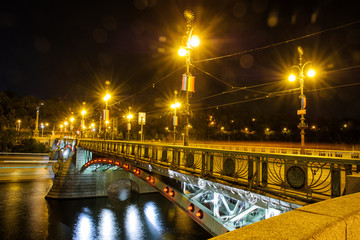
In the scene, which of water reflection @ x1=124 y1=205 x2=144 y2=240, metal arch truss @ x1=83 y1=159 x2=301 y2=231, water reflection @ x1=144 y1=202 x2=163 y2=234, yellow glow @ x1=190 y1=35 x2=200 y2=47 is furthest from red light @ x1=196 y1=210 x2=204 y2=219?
water reflection @ x1=144 y1=202 x2=163 y2=234

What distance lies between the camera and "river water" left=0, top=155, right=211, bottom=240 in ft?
70.7

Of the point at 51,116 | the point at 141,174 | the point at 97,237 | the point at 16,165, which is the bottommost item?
the point at 97,237

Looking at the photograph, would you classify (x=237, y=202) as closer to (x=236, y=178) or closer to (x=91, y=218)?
(x=236, y=178)

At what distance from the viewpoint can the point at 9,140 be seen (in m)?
57.8

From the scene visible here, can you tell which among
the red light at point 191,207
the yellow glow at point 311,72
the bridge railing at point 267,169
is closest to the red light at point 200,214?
the red light at point 191,207

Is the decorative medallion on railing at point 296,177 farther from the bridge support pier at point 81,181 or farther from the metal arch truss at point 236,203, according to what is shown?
the bridge support pier at point 81,181

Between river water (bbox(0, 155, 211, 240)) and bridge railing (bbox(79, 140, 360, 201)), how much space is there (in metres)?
12.6

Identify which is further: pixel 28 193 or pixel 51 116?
pixel 51 116

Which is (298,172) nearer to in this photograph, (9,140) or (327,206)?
(327,206)

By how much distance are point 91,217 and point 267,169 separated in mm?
23749

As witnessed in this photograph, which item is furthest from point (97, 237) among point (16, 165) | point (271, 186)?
point (16, 165)

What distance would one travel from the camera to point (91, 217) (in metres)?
25.8

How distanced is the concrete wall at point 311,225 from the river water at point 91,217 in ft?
67.1

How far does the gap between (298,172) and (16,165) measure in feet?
161
